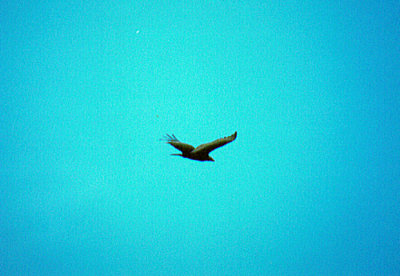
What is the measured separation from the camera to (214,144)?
209 inches

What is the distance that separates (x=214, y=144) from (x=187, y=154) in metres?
0.73

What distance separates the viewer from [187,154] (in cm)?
565

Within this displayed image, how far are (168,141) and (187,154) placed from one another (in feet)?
1.78

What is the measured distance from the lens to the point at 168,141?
5.47 m

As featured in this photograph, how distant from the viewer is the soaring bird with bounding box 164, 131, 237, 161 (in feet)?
17.4

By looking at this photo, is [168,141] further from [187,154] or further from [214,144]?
[214,144]

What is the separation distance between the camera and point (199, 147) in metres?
5.47

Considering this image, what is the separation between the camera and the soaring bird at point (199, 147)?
17.4 ft

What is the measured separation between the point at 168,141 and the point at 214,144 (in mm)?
1032

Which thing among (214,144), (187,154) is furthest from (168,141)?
(214,144)

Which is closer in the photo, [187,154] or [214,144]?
[214,144]
